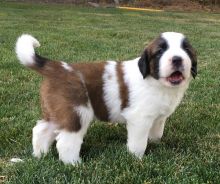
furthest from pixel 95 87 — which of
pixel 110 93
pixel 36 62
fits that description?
pixel 36 62

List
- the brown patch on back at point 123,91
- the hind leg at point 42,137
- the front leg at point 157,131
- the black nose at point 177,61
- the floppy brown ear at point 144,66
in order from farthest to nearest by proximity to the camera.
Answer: the front leg at point 157,131 < the hind leg at point 42,137 < the brown patch on back at point 123,91 < the floppy brown ear at point 144,66 < the black nose at point 177,61

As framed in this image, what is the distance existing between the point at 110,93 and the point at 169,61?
69 centimetres

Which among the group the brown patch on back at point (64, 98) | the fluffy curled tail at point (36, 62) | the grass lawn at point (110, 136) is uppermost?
the fluffy curled tail at point (36, 62)

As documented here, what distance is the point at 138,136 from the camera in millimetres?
4613

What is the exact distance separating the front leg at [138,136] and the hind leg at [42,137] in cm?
74

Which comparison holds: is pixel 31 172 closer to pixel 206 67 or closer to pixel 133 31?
pixel 206 67

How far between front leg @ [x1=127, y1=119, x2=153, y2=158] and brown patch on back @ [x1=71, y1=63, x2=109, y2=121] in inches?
11.7

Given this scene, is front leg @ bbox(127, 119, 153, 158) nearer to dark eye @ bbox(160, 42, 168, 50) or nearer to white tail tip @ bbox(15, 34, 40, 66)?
dark eye @ bbox(160, 42, 168, 50)

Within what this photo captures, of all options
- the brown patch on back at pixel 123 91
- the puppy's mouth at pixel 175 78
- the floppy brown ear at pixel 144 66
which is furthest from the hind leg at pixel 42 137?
the puppy's mouth at pixel 175 78

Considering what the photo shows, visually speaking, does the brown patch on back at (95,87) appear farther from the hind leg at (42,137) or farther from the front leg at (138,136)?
the hind leg at (42,137)

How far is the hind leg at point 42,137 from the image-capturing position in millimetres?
4793

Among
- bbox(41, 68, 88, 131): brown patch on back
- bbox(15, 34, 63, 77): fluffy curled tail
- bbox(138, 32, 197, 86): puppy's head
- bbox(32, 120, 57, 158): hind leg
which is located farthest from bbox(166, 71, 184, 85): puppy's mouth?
bbox(32, 120, 57, 158): hind leg

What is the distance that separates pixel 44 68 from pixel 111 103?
2.31 feet

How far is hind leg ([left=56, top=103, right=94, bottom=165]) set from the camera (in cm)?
450
